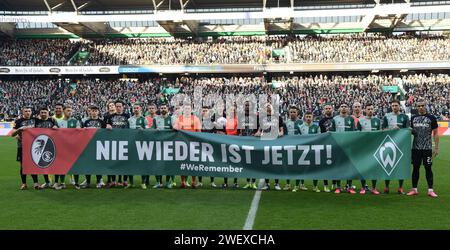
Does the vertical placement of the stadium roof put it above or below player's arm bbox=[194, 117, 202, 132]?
above

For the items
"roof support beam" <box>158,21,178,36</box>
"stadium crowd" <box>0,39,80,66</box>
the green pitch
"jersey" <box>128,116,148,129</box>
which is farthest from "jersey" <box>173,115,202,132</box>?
"stadium crowd" <box>0,39,80,66</box>

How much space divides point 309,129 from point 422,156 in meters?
2.35

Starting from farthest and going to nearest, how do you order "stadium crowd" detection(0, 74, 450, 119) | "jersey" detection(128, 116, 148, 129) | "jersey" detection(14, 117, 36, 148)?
"stadium crowd" detection(0, 74, 450, 119) < "jersey" detection(128, 116, 148, 129) < "jersey" detection(14, 117, 36, 148)

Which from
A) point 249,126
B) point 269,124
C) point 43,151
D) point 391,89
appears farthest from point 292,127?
point 391,89

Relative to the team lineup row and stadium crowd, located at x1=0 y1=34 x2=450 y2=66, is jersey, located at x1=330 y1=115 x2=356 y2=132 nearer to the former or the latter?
the team lineup row

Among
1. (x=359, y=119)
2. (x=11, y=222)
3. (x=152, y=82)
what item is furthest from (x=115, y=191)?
(x=152, y=82)

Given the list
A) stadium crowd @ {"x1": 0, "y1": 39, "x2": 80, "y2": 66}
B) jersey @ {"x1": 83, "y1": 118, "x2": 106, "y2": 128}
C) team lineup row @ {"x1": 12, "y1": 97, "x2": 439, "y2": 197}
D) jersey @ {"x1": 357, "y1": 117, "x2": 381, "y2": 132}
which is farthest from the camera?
stadium crowd @ {"x1": 0, "y1": 39, "x2": 80, "y2": 66}

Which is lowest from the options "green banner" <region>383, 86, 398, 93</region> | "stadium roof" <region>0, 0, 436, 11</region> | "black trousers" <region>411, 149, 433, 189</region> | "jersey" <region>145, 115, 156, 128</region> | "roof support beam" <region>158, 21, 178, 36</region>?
"black trousers" <region>411, 149, 433, 189</region>

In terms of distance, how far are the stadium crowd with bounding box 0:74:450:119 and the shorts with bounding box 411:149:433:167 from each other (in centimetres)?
2355

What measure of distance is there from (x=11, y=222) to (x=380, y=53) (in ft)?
131

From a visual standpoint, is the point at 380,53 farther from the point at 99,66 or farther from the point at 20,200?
the point at 20,200

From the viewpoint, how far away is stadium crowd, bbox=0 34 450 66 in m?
40.9

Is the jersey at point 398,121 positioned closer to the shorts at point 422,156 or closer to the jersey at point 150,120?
the shorts at point 422,156

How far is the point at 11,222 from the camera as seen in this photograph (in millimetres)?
6500
